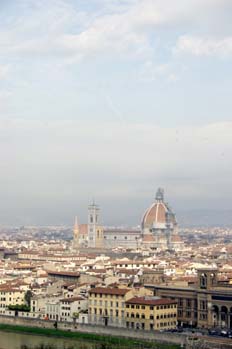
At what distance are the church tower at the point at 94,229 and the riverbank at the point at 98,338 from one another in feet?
145

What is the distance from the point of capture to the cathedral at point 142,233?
234 ft

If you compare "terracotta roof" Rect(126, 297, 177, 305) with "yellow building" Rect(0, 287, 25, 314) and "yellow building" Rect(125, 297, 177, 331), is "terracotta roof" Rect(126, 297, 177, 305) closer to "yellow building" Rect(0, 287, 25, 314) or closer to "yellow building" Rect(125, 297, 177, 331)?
"yellow building" Rect(125, 297, 177, 331)

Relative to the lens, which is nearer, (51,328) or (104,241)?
(51,328)

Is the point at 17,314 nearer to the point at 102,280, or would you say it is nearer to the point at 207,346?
the point at 102,280

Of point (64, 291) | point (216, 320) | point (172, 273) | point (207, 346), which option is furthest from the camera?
point (172, 273)

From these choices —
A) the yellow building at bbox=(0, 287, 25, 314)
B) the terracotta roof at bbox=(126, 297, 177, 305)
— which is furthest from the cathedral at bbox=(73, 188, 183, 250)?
the terracotta roof at bbox=(126, 297, 177, 305)

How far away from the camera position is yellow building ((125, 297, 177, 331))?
80.8 ft

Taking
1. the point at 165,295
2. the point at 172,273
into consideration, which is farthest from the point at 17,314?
the point at 172,273

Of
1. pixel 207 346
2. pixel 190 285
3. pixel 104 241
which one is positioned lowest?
pixel 207 346

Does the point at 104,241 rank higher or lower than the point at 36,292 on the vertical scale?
higher

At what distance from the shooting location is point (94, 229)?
235 ft

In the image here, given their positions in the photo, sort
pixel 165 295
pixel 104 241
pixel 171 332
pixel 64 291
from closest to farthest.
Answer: pixel 171 332 < pixel 165 295 < pixel 64 291 < pixel 104 241

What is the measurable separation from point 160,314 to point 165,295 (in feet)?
7.52

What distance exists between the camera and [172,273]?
125 feet
